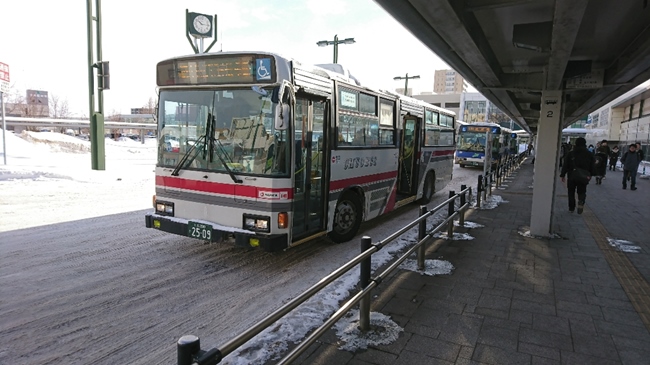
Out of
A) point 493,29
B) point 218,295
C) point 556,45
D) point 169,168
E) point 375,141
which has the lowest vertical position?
point 218,295

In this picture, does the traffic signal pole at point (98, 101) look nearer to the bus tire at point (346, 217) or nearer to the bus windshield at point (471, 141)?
the bus tire at point (346, 217)

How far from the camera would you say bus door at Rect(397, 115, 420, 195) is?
10672mm

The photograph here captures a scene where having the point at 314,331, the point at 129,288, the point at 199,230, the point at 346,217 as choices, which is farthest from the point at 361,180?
the point at 314,331

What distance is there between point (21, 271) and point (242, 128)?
3.46m

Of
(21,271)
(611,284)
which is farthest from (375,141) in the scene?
(21,271)

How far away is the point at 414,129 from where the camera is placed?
1066 cm

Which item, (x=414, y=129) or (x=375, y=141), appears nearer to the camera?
(x=375, y=141)

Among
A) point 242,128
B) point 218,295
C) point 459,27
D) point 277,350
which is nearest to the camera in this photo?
point 277,350

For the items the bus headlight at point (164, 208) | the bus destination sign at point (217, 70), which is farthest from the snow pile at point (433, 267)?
the bus headlight at point (164, 208)

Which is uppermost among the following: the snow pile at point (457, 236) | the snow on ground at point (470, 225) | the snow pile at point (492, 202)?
the snow pile at point (492, 202)

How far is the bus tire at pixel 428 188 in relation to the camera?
38.7 ft

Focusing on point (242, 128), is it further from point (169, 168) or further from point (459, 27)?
point (459, 27)

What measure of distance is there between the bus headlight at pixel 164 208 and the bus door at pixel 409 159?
6.37 m

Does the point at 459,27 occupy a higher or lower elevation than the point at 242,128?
higher
